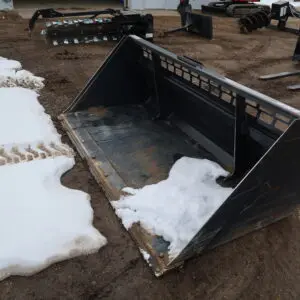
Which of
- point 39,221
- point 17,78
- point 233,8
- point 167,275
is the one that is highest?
point 233,8

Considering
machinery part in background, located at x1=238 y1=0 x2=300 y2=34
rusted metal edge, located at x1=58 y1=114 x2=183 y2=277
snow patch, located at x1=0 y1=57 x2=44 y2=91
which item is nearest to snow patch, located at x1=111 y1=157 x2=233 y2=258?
rusted metal edge, located at x1=58 y1=114 x2=183 y2=277

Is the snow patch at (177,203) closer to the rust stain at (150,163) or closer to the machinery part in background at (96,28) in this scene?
the rust stain at (150,163)

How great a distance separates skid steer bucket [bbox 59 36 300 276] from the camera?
5.91 feet

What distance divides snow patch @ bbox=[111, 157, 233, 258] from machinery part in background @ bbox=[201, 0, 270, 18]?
29.1ft

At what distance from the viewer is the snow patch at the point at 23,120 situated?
3053mm

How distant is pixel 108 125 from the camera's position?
10.8ft

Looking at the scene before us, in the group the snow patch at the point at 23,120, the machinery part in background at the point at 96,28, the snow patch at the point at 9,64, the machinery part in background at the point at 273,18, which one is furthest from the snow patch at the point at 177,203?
the machinery part in background at the point at 273,18

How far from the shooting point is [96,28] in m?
6.57

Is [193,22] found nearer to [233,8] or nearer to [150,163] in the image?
[233,8]

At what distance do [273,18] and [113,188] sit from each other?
24.5 ft

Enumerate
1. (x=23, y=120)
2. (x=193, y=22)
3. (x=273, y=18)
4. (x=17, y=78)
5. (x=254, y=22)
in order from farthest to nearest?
(x=254, y=22), (x=273, y=18), (x=193, y=22), (x=17, y=78), (x=23, y=120)

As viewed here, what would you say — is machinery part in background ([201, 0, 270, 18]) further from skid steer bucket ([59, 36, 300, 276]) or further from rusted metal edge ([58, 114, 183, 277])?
rusted metal edge ([58, 114, 183, 277])

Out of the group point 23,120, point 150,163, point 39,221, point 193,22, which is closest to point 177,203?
point 150,163

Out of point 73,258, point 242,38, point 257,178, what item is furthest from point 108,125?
point 242,38
